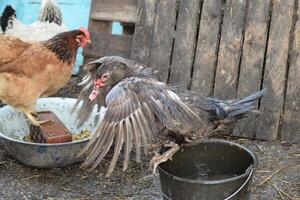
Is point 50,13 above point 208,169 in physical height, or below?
above

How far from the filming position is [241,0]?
433cm

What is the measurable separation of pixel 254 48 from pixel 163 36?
83 centimetres

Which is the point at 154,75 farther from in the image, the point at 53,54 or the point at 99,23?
the point at 99,23

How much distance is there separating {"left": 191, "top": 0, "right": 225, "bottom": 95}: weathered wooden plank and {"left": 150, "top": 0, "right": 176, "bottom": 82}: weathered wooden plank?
0.27 meters

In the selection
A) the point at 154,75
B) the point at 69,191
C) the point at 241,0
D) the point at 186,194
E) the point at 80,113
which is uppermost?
the point at 241,0

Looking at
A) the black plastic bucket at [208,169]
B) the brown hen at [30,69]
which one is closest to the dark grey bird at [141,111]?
the black plastic bucket at [208,169]

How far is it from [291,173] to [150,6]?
193 centimetres

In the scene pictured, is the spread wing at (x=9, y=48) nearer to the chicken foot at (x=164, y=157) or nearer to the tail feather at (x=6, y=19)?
the chicken foot at (x=164, y=157)

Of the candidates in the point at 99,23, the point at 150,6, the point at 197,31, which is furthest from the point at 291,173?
the point at 99,23

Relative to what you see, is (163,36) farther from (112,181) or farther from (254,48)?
(112,181)

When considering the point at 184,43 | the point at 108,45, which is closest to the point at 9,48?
the point at 108,45

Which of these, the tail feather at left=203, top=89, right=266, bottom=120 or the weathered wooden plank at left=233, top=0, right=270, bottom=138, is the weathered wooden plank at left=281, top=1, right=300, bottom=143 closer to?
the weathered wooden plank at left=233, top=0, right=270, bottom=138

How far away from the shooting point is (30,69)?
4.06 meters

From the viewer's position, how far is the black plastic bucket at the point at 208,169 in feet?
9.78
